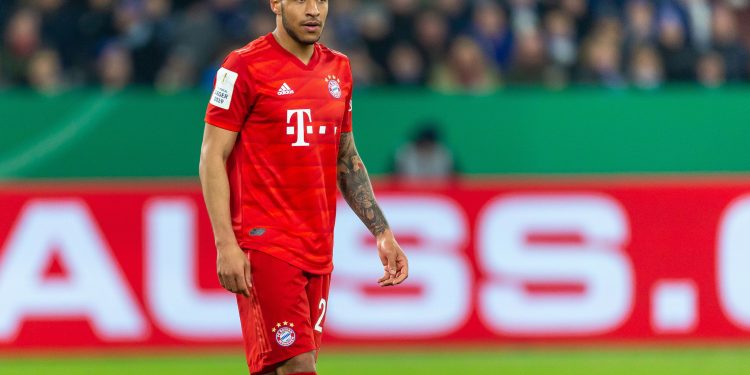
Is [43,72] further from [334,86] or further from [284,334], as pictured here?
[284,334]

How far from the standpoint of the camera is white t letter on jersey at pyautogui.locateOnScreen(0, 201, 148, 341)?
9.62 meters

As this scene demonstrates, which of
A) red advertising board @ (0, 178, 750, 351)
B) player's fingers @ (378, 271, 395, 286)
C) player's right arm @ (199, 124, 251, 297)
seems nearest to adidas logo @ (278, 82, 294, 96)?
player's right arm @ (199, 124, 251, 297)

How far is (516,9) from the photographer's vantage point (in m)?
12.6

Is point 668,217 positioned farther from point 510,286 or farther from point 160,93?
point 160,93

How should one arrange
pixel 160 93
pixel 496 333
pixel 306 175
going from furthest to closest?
pixel 160 93, pixel 496 333, pixel 306 175

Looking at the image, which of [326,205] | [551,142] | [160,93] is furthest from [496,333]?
[326,205]

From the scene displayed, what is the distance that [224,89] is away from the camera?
5.32 metres

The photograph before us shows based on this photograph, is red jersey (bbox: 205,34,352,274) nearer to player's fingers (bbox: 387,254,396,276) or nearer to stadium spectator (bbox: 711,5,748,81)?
player's fingers (bbox: 387,254,396,276)

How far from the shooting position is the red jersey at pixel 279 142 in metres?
5.36

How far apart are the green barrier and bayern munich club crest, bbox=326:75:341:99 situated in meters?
5.70

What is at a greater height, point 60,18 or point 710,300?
point 60,18

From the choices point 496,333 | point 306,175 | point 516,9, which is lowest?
→ point 496,333

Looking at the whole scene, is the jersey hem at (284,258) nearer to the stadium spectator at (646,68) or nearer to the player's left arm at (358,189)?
the player's left arm at (358,189)

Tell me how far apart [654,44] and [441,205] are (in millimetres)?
3461
